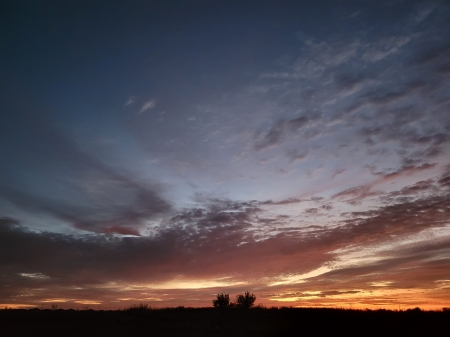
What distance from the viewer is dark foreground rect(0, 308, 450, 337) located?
76.0ft

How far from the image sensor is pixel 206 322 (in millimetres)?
26719

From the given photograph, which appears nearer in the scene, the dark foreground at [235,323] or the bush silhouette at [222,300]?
the dark foreground at [235,323]

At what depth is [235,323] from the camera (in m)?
26.4

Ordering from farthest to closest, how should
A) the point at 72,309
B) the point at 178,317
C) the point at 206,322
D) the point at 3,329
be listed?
1. the point at 72,309
2. the point at 178,317
3. the point at 206,322
4. the point at 3,329

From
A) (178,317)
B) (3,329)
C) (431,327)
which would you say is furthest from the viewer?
(178,317)

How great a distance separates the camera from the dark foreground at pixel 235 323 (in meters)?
23.2

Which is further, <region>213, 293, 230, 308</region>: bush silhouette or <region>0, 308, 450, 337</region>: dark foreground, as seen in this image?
<region>213, 293, 230, 308</region>: bush silhouette

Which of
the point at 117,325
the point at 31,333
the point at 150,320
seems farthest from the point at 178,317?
the point at 31,333

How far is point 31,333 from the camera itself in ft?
78.4

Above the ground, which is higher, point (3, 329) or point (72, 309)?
point (72, 309)

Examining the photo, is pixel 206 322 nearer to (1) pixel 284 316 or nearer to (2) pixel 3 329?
(1) pixel 284 316

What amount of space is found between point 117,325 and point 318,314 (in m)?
14.3

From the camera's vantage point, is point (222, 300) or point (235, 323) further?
point (222, 300)

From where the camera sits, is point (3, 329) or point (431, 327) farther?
point (3, 329)
